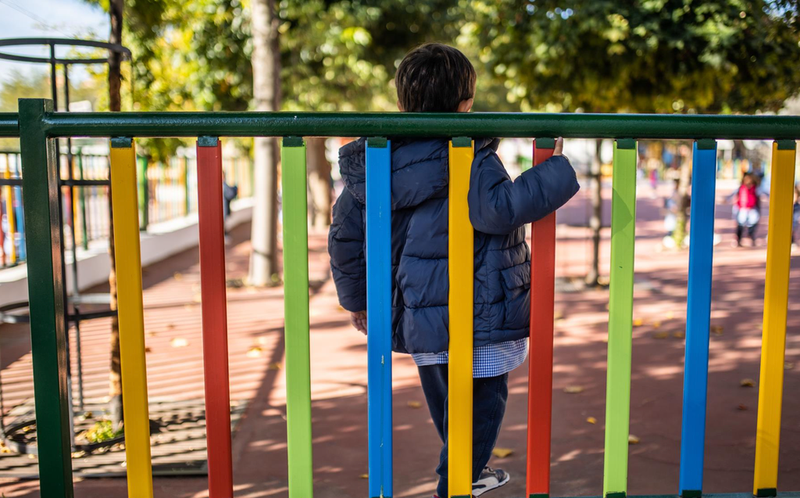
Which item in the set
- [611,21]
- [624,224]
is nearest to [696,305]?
[624,224]

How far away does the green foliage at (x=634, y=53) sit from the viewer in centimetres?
694

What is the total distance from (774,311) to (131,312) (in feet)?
5.59

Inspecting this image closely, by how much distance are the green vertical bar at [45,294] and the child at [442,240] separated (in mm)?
783

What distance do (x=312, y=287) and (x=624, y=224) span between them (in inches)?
285

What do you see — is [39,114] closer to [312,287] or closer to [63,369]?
[63,369]

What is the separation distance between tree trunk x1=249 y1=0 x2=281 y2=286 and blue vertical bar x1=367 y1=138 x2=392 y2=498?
7.23 m

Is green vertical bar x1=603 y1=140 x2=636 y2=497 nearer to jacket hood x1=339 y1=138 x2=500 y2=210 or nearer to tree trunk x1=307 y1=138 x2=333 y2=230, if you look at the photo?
jacket hood x1=339 y1=138 x2=500 y2=210

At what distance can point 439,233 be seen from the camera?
Result: 2.16 m

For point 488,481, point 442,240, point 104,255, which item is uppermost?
point 442,240

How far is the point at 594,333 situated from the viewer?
6.30m

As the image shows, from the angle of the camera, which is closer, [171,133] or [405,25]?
[171,133]

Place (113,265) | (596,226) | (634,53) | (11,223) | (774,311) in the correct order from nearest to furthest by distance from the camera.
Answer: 1. (774,311)
2. (113,265)
3. (11,223)
4. (634,53)
5. (596,226)

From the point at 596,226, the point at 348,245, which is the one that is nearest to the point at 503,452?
the point at 348,245

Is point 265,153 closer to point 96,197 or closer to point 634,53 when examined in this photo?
point 96,197
